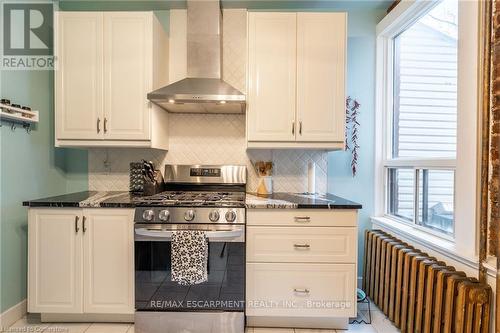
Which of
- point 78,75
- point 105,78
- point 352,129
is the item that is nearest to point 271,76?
point 352,129

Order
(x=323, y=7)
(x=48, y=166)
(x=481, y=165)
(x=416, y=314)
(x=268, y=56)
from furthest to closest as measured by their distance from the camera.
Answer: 1. (x=323, y=7)
2. (x=48, y=166)
3. (x=268, y=56)
4. (x=416, y=314)
5. (x=481, y=165)

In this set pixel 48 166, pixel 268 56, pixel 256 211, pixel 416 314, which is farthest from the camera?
pixel 48 166

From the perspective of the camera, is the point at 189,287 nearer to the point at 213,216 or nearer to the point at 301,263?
the point at 213,216

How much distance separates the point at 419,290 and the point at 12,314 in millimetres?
2883

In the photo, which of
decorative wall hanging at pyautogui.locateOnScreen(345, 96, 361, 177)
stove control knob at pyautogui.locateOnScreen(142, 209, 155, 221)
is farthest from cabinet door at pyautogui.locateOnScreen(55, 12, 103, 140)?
decorative wall hanging at pyautogui.locateOnScreen(345, 96, 361, 177)

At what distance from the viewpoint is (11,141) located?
2.17m

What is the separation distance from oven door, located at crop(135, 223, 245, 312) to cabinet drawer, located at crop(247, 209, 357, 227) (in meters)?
0.14

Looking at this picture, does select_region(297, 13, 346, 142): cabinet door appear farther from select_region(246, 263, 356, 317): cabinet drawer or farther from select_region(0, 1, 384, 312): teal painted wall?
select_region(246, 263, 356, 317): cabinet drawer

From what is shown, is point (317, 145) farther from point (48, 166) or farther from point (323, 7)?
point (48, 166)

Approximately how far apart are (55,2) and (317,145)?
8.93 feet

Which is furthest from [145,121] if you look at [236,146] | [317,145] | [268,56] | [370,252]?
[370,252]

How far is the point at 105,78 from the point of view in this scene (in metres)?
2.39

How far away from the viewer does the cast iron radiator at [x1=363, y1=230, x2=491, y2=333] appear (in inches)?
58.2

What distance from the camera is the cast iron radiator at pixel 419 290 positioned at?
148 centimetres
